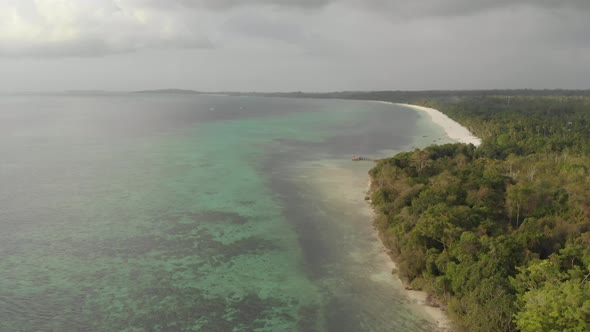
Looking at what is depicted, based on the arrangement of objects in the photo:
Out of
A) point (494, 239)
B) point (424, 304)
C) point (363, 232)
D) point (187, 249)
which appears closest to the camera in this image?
point (424, 304)

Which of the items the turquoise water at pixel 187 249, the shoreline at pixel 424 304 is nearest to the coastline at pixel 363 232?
the shoreline at pixel 424 304

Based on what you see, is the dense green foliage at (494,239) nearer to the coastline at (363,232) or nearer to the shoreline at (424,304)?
the shoreline at (424,304)

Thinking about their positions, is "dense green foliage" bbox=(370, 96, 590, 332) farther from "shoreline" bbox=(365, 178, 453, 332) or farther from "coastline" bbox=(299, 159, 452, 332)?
"coastline" bbox=(299, 159, 452, 332)

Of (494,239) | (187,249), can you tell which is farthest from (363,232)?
(187,249)

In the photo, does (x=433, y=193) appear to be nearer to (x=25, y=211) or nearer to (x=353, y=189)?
(x=353, y=189)

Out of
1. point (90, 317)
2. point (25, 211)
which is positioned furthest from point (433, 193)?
point (25, 211)

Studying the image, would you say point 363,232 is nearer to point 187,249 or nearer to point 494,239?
point 494,239
